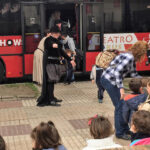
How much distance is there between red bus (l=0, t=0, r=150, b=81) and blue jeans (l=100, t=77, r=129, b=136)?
584cm

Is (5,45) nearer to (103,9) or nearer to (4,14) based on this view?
(4,14)

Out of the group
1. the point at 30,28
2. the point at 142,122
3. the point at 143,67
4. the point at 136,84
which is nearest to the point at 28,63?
the point at 30,28

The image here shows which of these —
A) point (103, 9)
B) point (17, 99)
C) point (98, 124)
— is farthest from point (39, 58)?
point (98, 124)

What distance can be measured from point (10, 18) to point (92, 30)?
2.62 metres

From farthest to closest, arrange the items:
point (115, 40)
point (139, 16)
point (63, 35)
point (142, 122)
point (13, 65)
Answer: point (139, 16), point (115, 40), point (13, 65), point (63, 35), point (142, 122)

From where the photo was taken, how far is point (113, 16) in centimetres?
1275

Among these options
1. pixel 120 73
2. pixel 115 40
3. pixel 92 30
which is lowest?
pixel 120 73

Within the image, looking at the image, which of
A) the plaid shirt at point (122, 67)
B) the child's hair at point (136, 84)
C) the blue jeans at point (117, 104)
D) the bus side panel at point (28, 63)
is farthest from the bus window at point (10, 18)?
the child's hair at point (136, 84)

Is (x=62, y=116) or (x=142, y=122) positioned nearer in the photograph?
(x=142, y=122)

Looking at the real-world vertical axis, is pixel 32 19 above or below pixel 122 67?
above

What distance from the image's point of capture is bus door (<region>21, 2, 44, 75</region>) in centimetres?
1190

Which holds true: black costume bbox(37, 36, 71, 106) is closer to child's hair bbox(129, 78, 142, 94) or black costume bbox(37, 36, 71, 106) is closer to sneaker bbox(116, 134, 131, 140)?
sneaker bbox(116, 134, 131, 140)

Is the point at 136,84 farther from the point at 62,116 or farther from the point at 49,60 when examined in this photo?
the point at 49,60

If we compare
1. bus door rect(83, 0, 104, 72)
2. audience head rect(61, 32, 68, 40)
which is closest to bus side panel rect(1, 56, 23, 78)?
audience head rect(61, 32, 68, 40)
